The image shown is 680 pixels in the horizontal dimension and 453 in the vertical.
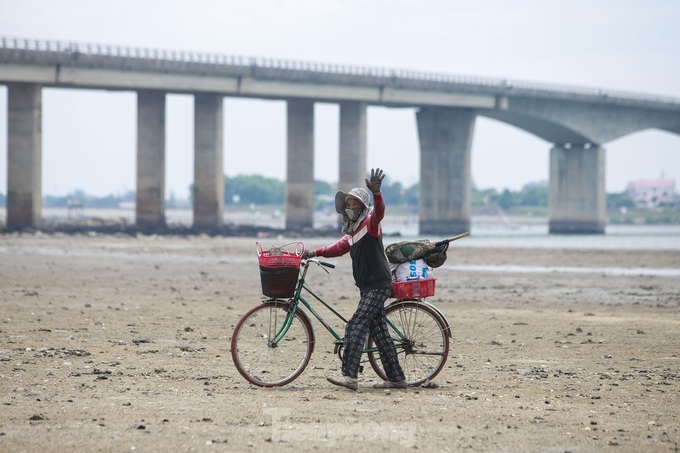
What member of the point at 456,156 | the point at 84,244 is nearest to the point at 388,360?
the point at 84,244

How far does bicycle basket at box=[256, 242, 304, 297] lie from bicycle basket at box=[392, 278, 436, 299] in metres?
0.85

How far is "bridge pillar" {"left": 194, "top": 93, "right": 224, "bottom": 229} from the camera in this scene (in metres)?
63.4

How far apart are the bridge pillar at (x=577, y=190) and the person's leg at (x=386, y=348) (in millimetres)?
79591

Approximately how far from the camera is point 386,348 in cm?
947

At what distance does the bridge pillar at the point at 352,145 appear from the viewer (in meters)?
69.3

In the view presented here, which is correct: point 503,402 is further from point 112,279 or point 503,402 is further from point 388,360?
point 112,279

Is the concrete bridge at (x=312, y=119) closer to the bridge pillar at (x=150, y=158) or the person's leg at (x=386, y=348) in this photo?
the bridge pillar at (x=150, y=158)

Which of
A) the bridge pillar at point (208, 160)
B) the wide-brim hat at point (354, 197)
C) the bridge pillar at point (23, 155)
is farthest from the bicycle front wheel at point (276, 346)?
the bridge pillar at point (208, 160)

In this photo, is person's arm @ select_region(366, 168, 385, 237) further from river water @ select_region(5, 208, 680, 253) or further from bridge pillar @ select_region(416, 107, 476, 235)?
bridge pillar @ select_region(416, 107, 476, 235)

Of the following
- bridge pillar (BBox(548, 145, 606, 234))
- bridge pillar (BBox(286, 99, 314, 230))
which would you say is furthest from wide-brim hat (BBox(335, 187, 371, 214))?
bridge pillar (BBox(548, 145, 606, 234))

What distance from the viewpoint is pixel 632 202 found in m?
191

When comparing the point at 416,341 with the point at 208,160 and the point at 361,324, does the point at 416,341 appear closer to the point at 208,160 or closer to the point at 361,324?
the point at 361,324

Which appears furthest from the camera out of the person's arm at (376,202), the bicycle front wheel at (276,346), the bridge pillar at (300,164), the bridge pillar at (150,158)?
the bridge pillar at (300,164)

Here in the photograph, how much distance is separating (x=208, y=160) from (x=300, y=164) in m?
7.33
